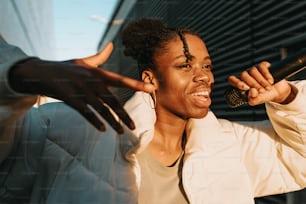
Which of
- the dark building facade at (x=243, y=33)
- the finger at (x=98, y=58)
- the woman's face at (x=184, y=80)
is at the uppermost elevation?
→ the finger at (x=98, y=58)

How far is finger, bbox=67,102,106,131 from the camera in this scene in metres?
0.38

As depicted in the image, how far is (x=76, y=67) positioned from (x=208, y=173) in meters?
0.55

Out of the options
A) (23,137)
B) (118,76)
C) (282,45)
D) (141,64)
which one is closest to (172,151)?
(141,64)

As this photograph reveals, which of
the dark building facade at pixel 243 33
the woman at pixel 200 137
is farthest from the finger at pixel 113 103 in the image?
the dark building facade at pixel 243 33

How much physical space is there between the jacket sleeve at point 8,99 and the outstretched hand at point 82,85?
29 mm

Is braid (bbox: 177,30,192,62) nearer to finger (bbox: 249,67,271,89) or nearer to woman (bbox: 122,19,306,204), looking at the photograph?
woman (bbox: 122,19,306,204)

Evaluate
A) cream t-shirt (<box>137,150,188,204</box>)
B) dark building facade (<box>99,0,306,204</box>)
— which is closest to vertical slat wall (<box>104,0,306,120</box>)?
dark building facade (<box>99,0,306,204</box>)

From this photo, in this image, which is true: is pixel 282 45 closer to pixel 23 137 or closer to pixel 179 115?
pixel 179 115

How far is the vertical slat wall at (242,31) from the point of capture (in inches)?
70.5

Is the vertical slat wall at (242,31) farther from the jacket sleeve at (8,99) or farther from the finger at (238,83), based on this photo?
the jacket sleeve at (8,99)

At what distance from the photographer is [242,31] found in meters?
2.34

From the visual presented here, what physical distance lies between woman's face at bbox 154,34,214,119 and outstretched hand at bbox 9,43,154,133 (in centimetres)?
47

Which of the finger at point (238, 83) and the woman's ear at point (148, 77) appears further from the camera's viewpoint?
the woman's ear at point (148, 77)

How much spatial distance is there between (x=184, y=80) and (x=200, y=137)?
0.51ft
